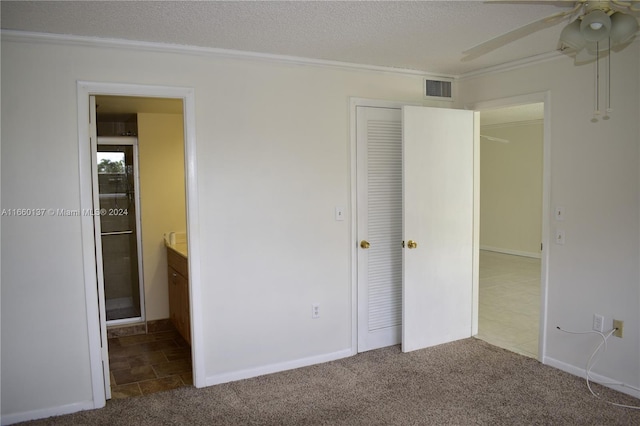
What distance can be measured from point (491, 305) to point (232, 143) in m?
3.56

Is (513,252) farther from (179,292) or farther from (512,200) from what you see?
(179,292)

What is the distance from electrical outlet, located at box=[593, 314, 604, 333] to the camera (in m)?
3.30

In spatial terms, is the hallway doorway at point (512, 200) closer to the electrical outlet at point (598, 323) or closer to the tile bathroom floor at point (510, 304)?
the tile bathroom floor at point (510, 304)

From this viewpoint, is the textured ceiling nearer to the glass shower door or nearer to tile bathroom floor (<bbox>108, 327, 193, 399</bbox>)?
the glass shower door

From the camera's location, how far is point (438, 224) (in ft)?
13.2

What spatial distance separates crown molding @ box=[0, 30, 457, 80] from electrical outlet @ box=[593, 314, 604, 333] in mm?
2356

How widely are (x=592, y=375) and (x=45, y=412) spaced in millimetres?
3623

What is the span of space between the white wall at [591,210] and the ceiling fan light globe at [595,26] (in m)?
1.37

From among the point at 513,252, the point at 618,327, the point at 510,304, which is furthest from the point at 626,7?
the point at 513,252

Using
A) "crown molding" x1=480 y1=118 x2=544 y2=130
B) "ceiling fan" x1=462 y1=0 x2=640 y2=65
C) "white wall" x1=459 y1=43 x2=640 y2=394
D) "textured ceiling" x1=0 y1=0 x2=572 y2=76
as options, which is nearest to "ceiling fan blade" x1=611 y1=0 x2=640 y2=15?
"ceiling fan" x1=462 y1=0 x2=640 y2=65

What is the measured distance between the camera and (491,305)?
536cm

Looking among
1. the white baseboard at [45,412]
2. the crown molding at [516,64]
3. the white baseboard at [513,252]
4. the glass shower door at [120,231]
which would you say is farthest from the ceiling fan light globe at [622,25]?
the white baseboard at [513,252]

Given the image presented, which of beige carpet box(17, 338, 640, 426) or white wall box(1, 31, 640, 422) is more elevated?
white wall box(1, 31, 640, 422)

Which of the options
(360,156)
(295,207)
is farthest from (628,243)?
(295,207)
